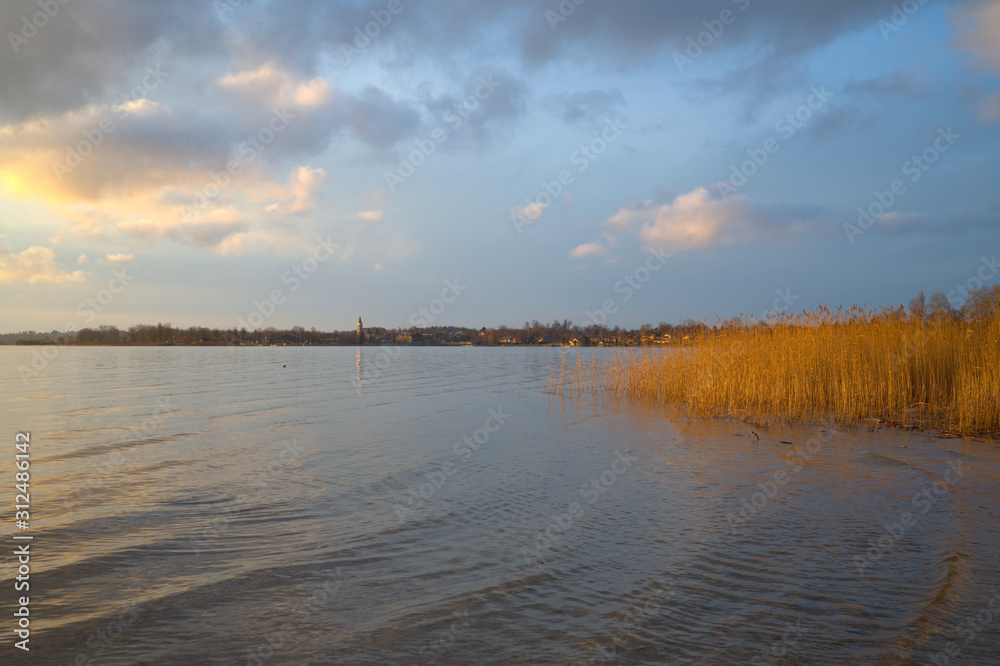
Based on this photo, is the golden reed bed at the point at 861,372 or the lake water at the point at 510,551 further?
the golden reed bed at the point at 861,372

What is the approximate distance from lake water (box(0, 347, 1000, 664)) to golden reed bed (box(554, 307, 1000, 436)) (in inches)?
82.2

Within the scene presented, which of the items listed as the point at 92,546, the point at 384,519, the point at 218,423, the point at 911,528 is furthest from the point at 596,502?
the point at 218,423

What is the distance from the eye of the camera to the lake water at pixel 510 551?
13.3 ft

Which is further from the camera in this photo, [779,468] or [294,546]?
[779,468]

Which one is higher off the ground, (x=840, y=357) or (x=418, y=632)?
(x=840, y=357)

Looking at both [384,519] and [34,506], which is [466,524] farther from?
[34,506]

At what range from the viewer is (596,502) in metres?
7.83

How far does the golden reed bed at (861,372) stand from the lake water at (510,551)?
2087 mm

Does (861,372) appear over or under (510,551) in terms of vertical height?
over

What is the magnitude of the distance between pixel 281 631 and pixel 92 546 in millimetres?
3490

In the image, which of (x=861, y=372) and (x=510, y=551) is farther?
(x=861, y=372)

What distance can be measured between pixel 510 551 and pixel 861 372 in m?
13.4

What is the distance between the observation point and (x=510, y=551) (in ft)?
19.5

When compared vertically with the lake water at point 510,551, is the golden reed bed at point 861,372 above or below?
above
